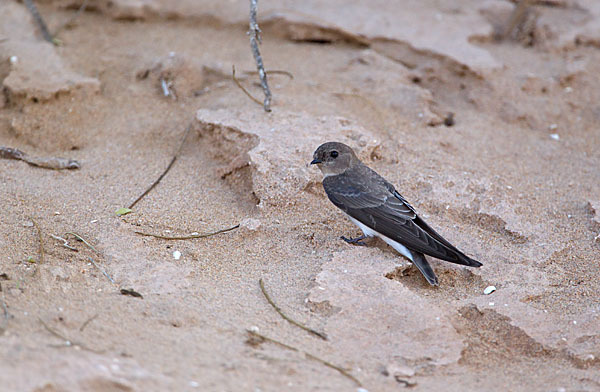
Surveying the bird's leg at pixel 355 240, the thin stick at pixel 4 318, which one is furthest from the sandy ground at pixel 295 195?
the bird's leg at pixel 355 240

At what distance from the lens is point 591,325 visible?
3.46 meters

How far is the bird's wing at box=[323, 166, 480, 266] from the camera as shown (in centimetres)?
383

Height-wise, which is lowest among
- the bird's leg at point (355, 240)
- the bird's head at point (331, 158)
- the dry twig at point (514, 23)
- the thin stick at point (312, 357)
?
the bird's leg at point (355, 240)

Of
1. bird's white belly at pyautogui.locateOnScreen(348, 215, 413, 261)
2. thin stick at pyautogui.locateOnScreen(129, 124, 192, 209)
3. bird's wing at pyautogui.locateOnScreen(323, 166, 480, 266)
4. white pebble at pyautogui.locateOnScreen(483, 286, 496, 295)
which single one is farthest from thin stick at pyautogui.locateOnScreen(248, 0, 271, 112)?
white pebble at pyautogui.locateOnScreen(483, 286, 496, 295)

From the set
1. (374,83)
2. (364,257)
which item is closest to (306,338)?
(364,257)

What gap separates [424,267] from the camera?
3.82m

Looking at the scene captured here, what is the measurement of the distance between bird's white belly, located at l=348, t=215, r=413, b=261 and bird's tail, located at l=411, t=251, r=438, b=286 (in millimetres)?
→ 35

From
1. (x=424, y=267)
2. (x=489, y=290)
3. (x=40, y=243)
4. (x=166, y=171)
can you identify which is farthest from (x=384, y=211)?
(x=40, y=243)

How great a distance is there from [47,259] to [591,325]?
10.1 feet

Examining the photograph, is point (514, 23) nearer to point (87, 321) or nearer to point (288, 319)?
point (288, 319)

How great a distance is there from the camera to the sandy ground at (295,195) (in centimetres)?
305

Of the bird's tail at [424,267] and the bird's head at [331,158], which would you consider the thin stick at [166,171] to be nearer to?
the bird's head at [331,158]

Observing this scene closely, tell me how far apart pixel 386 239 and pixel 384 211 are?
0.19m

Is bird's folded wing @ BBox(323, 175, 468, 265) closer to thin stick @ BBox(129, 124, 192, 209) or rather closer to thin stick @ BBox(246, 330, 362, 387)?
thin stick @ BBox(246, 330, 362, 387)
